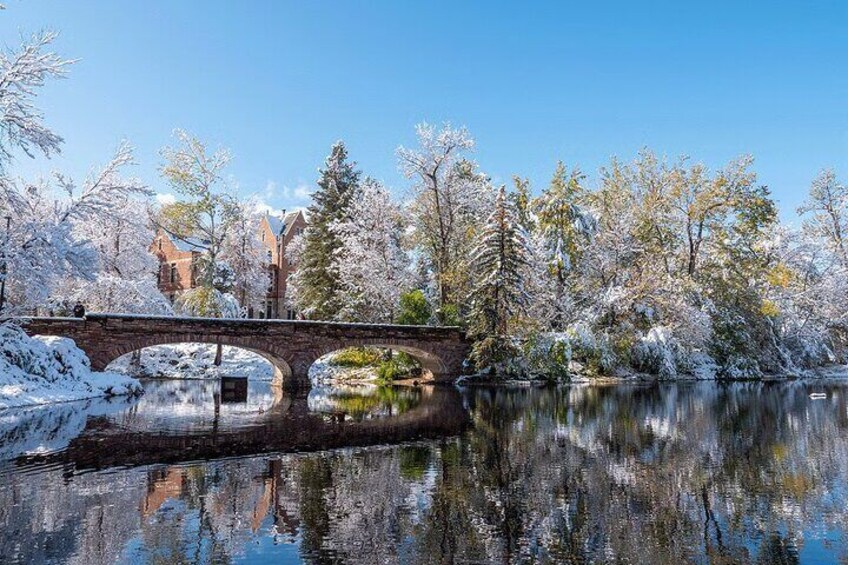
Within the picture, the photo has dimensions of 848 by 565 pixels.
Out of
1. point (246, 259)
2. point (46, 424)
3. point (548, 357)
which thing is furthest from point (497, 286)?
point (246, 259)

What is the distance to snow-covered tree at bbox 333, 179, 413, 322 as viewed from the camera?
3850 cm

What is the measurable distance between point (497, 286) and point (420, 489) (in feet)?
81.9

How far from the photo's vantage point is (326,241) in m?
43.5

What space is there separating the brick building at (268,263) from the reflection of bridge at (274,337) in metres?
24.2

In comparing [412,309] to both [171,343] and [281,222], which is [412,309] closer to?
[171,343]

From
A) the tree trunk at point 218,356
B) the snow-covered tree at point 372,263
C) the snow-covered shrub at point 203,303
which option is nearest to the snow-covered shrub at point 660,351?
the snow-covered tree at point 372,263

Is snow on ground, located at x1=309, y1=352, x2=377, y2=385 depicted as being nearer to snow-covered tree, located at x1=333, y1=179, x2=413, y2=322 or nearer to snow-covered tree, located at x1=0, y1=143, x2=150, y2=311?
snow-covered tree, located at x1=333, y1=179, x2=413, y2=322

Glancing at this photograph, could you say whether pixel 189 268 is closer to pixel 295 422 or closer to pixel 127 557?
pixel 295 422

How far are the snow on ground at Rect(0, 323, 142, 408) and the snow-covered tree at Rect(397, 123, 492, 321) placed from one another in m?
19.0

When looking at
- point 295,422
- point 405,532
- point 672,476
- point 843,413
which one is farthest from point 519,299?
point 405,532

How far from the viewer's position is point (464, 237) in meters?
40.4

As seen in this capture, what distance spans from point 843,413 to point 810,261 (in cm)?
3082

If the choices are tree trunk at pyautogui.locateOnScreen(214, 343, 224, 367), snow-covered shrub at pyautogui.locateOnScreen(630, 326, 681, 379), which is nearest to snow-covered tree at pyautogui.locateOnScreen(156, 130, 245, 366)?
tree trunk at pyautogui.locateOnScreen(214, 343, 224, 367)

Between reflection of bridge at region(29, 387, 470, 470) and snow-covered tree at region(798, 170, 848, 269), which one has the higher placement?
snow-covered tree at region(798, 170, 848, 269)
